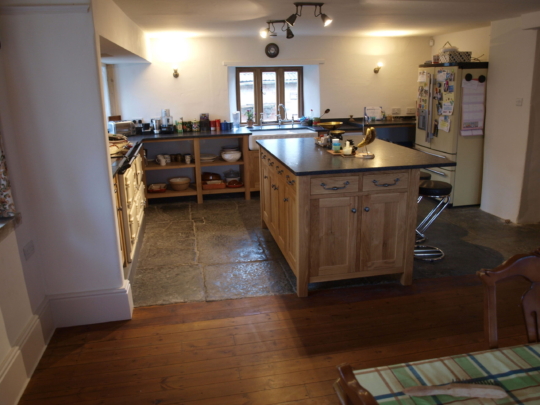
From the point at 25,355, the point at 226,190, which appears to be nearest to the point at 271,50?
the point at 226,190

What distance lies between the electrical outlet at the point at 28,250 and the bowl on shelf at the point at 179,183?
10.0 feet

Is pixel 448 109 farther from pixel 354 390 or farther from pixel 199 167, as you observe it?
pixel 354 390

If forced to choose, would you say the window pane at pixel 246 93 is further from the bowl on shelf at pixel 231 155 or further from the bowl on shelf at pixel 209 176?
the bowl on shelf at pixel 209 176

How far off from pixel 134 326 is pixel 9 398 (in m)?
0.82

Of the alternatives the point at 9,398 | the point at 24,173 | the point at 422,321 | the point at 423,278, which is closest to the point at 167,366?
the point at 9,398

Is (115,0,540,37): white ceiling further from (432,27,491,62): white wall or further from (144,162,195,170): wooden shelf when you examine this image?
(144,162,195,170): wooden shelf

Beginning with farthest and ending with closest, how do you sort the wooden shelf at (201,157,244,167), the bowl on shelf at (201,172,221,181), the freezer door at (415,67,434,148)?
the bowl on shelf at (201,172,221,181) → the wooden shelf at (201,157,244,167) → the freezer door at (415,67,434,148)

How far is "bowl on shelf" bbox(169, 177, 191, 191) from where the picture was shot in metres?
5.62

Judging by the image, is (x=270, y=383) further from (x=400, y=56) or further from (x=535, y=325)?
(x=400, y=56)

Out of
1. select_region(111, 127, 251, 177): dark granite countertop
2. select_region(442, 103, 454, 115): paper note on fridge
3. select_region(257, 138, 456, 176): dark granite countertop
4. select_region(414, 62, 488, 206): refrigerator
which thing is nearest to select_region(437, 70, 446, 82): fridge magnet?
select_region(414, 62, 488, 206): refrigerator

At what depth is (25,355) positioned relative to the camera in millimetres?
2285

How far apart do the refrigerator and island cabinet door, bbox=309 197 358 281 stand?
2514 mm

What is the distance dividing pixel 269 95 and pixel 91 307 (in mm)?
4374

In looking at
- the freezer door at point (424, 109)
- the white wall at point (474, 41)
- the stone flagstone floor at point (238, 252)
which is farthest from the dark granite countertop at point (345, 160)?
the white wall at point (474, 41)
